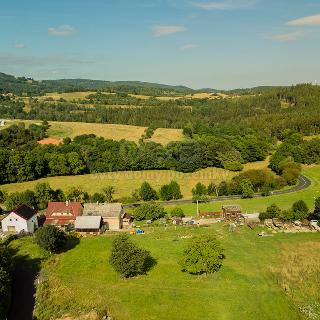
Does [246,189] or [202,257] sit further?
[246,189]

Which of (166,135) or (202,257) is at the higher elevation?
(202,257)

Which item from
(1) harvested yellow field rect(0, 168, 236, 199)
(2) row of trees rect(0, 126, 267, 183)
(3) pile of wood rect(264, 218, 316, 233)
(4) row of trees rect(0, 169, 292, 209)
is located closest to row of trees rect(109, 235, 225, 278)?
(3) pile of wood rect(264, 218, 316, 233)


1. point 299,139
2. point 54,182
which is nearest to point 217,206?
point 54,182

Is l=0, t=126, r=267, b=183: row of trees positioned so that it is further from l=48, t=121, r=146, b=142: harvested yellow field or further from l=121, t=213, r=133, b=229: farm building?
l=121, t=213, r=133, b=229: farm building

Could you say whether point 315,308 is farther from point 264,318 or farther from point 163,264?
point 163,264

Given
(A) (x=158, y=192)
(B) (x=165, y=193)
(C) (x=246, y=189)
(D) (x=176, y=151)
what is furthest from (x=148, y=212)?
(D) (x=176, y=151)

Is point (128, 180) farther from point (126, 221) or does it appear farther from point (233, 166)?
point (126, 221)

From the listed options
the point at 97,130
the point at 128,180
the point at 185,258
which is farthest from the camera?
the point at 97,130
